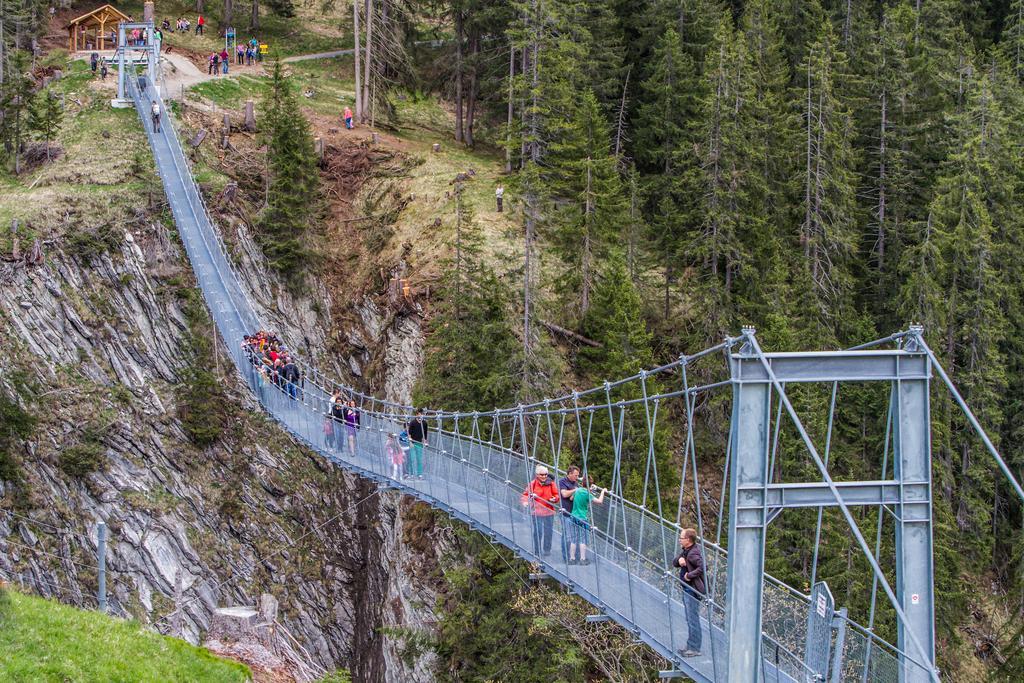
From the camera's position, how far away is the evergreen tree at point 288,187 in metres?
30.6

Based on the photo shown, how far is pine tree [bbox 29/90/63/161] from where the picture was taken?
30.9 m

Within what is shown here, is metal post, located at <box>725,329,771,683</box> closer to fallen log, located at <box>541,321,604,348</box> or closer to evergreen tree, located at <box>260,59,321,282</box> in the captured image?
fallen log, located at <box>541,321,604,348</box>

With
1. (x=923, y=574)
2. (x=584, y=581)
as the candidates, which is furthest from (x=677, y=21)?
(x=923, y=574)

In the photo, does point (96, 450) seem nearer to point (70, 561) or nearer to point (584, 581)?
point (70, 561)

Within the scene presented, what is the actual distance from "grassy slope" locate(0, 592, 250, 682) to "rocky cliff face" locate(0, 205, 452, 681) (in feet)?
29.9

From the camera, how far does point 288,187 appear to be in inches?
1228

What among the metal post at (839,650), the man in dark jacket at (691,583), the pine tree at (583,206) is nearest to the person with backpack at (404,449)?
the man in dark jacket at (691,583)

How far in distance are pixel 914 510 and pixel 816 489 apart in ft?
2.69

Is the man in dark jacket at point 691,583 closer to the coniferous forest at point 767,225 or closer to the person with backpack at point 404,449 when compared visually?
the person with backpack at point 404,449

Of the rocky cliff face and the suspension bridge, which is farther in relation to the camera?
the rocky cliff face

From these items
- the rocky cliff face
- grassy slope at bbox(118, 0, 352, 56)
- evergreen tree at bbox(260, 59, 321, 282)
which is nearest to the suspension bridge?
the rocky cliff face

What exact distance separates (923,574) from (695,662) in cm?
280

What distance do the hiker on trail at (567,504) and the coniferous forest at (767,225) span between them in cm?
903

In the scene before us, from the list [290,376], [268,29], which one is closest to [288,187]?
[290,376]
